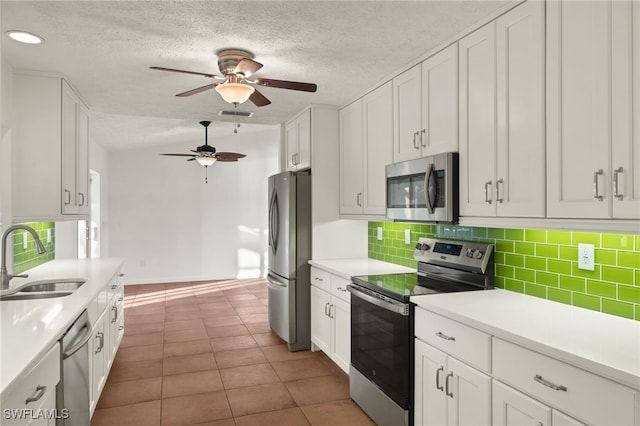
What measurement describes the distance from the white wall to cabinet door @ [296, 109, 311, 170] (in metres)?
3.84

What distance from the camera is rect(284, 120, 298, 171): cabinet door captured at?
4531mm

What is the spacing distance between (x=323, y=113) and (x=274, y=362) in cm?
235

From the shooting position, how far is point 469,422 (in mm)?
1936

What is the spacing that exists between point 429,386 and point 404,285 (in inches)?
25.3

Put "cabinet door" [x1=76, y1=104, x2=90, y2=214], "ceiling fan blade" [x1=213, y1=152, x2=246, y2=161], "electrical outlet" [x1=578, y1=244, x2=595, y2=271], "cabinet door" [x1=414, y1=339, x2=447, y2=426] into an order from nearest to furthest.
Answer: "electrical outlet" [x1=578, y1=244, x2=595, y2=271], "cabinet door" [x1=414, y1=339, x2=447, y2=426], "cabinet door" [x1=76, y1=104, x2=90, y2=214], "ceiling fan blade" [x1=213, y1=152, x2=246, y2=161]

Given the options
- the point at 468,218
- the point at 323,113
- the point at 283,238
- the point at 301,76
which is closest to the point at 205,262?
the point at 283,238

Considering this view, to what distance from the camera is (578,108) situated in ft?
5.67

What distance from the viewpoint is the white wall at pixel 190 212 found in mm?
7828

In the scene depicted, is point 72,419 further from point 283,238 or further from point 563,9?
point 563,9

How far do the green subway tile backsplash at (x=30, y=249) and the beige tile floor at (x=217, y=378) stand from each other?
1.12 meters

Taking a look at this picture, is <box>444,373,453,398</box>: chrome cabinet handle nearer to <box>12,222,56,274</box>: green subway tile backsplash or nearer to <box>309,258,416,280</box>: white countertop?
<box>309,258,416,280</box>: white countertop

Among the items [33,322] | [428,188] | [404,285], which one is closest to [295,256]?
[404,285]

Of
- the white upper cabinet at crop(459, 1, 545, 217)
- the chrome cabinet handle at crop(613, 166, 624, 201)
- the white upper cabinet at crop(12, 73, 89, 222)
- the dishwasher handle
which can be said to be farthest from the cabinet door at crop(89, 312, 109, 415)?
the chrome cabinet handle at crop(613, 166, 624, 201)

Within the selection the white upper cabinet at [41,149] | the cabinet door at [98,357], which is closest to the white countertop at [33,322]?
the cabinet door at [98,357]
